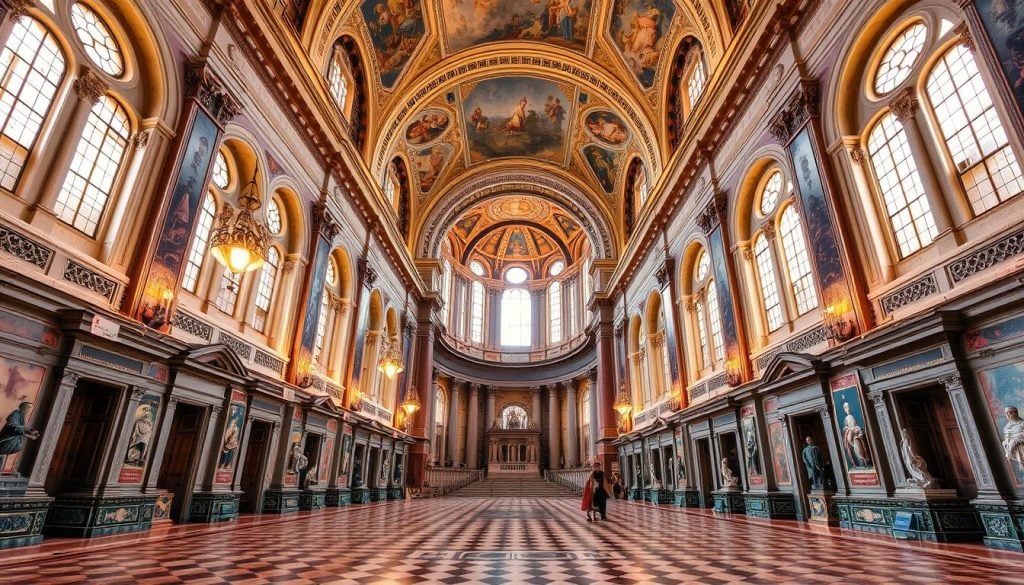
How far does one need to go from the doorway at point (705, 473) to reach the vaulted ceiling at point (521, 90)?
11.8m

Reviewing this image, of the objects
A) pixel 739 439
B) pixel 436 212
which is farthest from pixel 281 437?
pixel 436 212

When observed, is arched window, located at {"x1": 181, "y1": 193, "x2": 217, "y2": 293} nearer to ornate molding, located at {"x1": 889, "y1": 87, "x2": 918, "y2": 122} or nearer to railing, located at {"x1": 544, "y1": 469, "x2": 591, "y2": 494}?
ornate molding, located at {"x1": 889, "y1": 87, "x2": 918, "y2": 122}

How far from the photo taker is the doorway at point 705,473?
1661cm

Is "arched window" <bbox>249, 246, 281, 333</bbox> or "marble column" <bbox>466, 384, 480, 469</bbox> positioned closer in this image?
"arched window" <bbox>249, 246, 281, 333</bbox>

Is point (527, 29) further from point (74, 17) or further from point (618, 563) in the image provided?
point (618, 563)

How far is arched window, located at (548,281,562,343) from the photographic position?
1649 inches

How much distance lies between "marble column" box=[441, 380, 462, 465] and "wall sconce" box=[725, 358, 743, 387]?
1002 inches

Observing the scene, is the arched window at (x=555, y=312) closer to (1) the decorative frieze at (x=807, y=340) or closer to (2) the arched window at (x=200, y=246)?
(1) the decorative frieze at (x=807, y=340)

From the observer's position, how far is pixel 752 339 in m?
14.7

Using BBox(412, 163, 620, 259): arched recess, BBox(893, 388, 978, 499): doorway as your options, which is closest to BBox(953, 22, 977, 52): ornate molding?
BBox(893, 388, 978, 499): doorway

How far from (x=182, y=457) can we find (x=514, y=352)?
31732mm

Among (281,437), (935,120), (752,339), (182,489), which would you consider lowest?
(182,489)

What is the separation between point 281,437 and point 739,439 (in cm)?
1297

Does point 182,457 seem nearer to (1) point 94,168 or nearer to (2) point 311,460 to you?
(2) point 311,460
